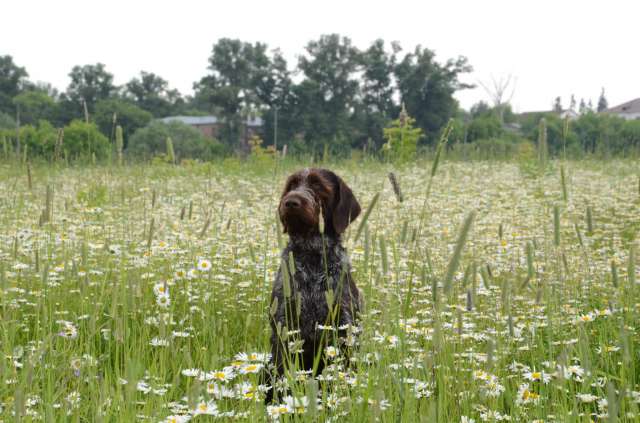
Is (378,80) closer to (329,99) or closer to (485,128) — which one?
(329,99)

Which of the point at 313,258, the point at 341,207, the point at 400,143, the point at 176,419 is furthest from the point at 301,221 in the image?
the point at 400,143

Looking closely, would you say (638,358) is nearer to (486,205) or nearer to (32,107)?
(486,205)

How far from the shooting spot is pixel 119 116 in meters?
64.8

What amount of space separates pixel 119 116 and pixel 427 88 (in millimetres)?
33753

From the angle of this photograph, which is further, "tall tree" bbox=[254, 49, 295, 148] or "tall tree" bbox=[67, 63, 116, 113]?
"tall tree" bbox=[67, 63, 116, 113]

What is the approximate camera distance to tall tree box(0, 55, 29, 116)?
91.1 meters

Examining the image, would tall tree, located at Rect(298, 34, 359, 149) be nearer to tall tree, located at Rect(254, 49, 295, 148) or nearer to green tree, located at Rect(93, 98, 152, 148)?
tall tree, located at Rect(254, 49, 295, 148)

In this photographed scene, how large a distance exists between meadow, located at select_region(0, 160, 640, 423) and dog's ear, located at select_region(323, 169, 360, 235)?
42 cm

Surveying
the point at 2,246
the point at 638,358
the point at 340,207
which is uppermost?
the point at 340,207

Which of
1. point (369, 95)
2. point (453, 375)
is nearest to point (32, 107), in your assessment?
point (369, 95)

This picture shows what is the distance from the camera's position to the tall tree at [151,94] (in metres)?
100

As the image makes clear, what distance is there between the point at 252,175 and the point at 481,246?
401 inches

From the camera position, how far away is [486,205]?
9.46 meters

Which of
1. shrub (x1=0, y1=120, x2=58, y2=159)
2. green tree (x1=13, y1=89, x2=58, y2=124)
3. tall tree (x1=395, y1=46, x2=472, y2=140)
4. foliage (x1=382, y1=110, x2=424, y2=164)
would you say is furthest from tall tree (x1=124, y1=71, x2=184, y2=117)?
foliage (x1=382, y1=110, x2=424, y2=164)
